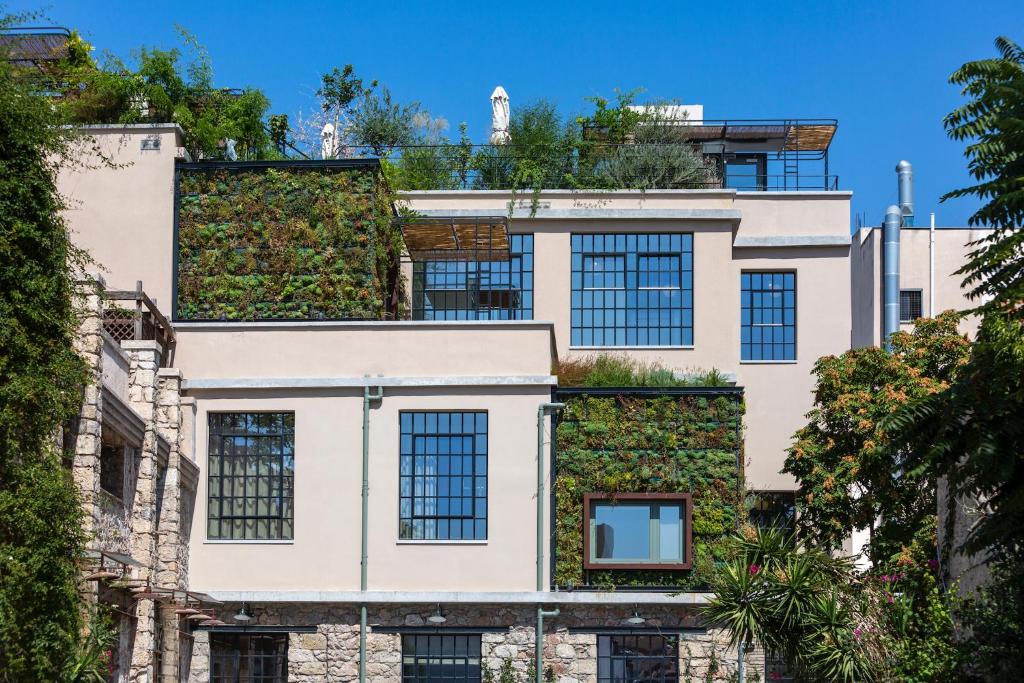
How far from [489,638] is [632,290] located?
9.65 metres

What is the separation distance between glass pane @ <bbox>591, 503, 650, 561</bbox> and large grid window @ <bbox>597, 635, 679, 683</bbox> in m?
1.61

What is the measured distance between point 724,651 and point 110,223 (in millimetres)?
15228

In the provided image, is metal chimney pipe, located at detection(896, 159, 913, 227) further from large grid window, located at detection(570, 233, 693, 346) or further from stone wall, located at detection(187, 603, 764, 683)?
stone wall, located at detection(187, 603, 764, 683)

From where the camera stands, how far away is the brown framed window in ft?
102

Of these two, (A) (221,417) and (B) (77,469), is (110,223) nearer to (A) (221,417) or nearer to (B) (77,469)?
(A) (221,417)

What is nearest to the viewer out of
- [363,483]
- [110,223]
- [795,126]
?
[363,483]

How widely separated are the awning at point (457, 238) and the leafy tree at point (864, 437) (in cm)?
800

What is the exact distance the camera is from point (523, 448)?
31.1 m

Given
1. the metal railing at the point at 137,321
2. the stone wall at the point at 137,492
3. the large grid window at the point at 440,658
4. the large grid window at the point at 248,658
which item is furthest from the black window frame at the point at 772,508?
the metal railing at the point at 137,321

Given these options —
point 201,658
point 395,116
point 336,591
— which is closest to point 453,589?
point 336,591

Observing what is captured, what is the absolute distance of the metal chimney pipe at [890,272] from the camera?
43125 millimetres

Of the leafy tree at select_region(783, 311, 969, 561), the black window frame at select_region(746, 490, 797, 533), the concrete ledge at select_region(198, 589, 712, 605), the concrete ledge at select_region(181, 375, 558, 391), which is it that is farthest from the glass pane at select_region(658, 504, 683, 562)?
the black window frame at select_region(746, 490, 797, 533)

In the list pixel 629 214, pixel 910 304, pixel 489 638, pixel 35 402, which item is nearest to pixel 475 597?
pixel 489 638

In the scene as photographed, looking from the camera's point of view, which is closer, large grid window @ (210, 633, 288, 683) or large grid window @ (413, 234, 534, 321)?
large grid window @ (210, 633, 288, 683)
